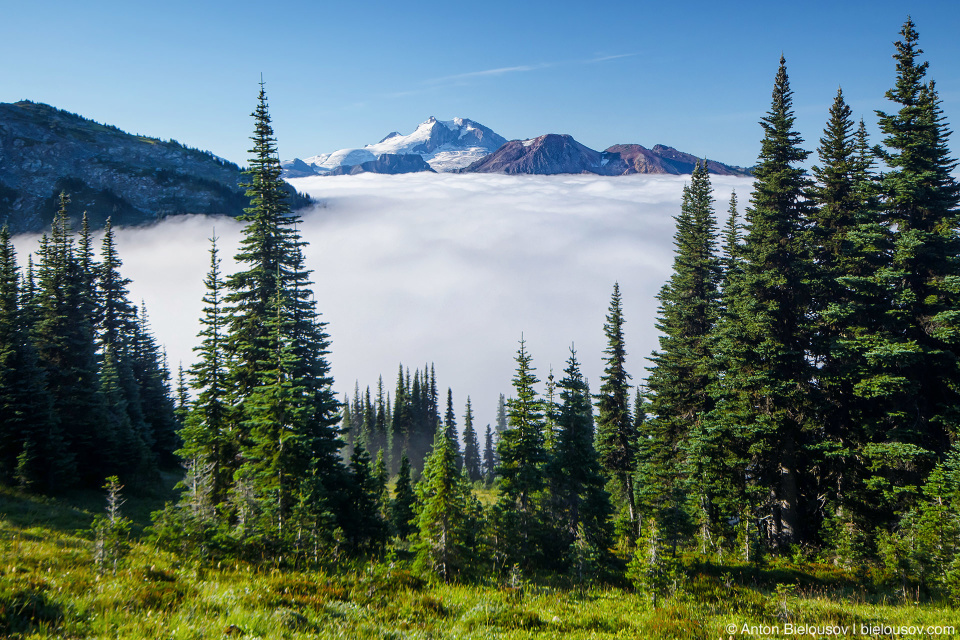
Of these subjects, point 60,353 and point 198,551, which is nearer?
point 198,551

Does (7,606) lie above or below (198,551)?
above

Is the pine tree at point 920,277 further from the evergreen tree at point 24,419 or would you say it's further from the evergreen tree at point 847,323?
the evergreen tree at point 24,419

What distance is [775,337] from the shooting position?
26.5 meters

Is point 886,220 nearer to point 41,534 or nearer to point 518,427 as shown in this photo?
point 518,427

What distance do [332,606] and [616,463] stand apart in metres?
31.0

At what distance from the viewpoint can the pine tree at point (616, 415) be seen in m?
37.7

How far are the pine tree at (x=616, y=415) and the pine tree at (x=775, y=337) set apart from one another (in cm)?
1020

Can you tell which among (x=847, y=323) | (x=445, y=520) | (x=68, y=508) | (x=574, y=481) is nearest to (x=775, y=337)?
(x=847, y=323)

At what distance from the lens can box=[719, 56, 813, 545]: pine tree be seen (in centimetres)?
2585

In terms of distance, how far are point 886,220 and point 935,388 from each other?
Answer: 838 centimetres

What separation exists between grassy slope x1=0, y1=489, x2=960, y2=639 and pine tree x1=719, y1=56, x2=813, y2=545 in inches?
336

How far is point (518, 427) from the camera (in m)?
24.6

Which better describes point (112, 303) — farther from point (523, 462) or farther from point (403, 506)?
point (523, 462)

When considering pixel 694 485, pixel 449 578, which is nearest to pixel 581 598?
pixel 449 578
